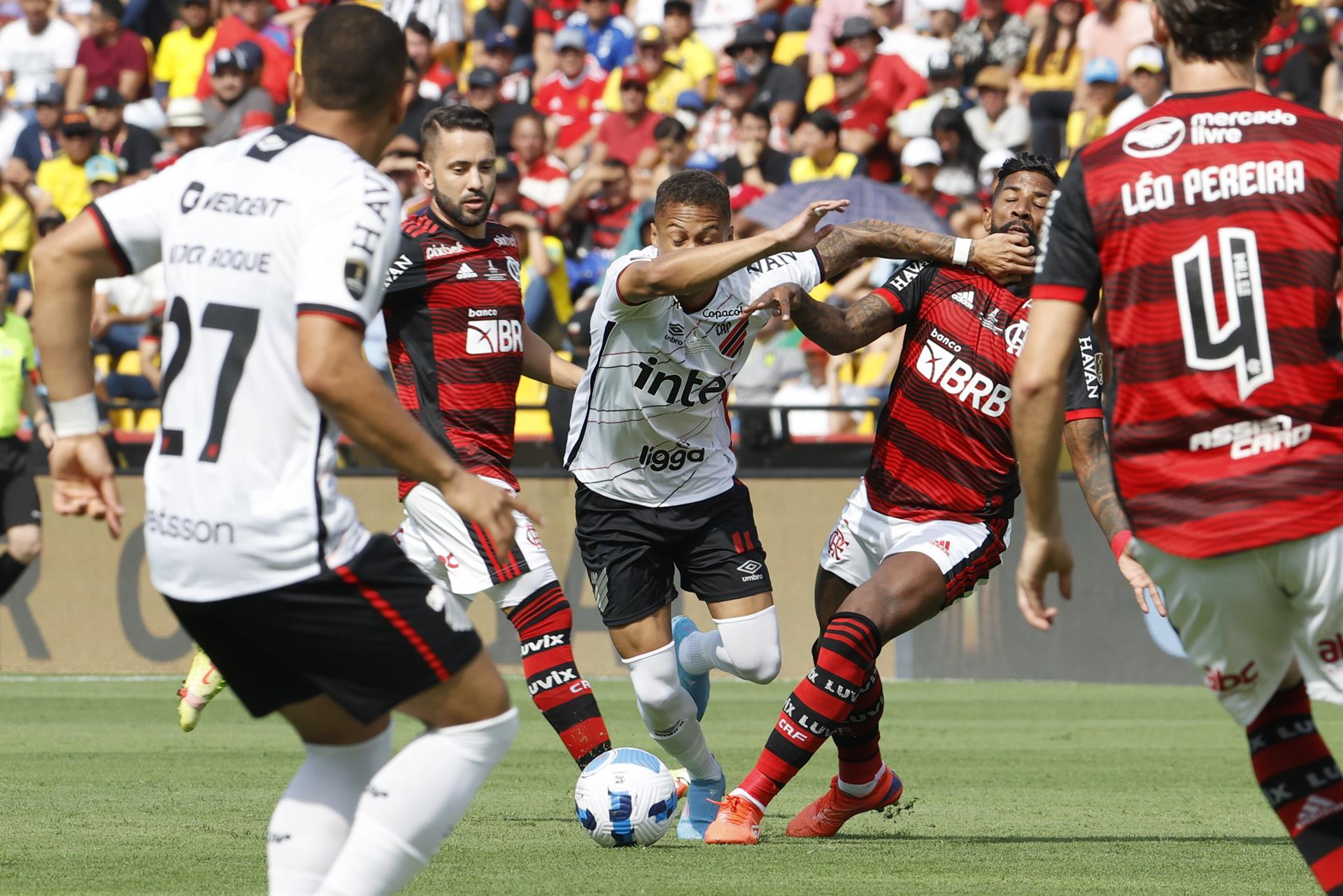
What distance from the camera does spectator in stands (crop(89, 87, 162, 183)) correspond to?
1875 cm


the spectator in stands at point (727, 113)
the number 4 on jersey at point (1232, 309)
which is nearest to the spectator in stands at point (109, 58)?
the spectator in stands at point (727, 113)

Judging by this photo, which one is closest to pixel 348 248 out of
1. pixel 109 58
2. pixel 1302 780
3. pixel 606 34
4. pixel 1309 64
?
pixel 1302 780

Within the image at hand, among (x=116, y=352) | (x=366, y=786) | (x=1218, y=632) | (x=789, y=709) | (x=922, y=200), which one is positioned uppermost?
(x=1218, y=632)

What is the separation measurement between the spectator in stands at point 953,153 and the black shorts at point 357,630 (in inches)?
497

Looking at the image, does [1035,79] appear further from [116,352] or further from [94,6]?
[94,6]

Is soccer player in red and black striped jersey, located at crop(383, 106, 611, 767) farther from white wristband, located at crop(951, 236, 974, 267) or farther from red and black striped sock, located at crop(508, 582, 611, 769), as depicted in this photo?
white wristband, located at crop(951, 236, 974, 267)

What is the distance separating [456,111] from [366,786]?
4.31 metres

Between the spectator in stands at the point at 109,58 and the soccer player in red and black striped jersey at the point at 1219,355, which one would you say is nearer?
the soccer player in red and black striped jersey at the point at 1219,355

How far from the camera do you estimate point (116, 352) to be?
54.2 feet

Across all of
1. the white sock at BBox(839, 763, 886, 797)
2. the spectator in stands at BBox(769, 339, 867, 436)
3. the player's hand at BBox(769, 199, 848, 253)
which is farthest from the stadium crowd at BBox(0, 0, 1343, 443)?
the player's hand at BBox(769, 199, 848, 253)

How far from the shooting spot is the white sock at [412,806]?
4246 millimetres

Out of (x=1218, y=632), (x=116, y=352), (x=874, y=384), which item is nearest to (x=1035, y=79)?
(x=874, y=384)

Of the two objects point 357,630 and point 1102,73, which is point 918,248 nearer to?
point 357,630

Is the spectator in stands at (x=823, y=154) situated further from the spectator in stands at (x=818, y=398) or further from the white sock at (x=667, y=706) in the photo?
the white sock at (x=667, y=706)
